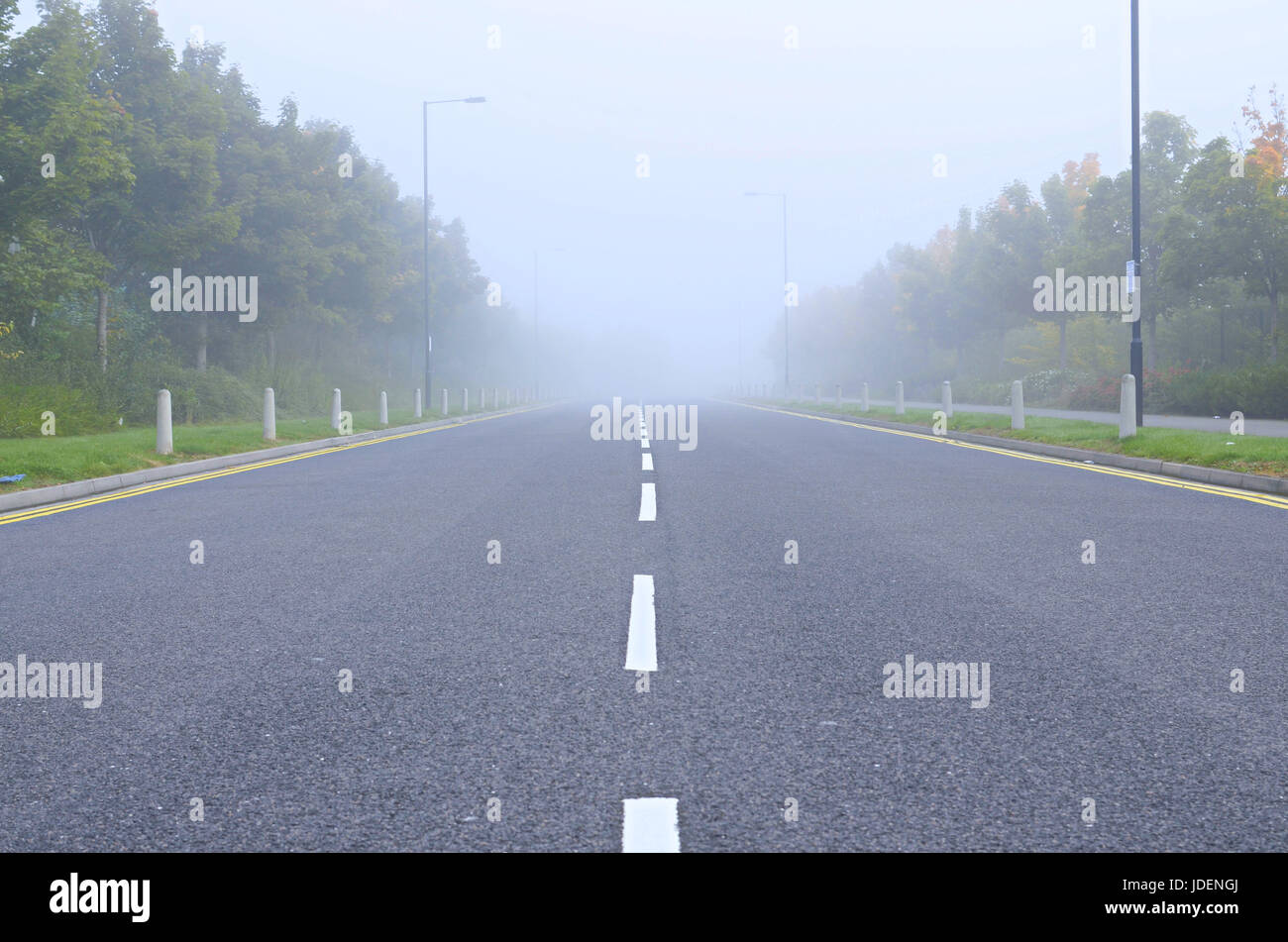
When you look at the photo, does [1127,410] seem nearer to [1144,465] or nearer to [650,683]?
[1144,465]

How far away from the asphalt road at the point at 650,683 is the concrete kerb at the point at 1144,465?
6.37ft

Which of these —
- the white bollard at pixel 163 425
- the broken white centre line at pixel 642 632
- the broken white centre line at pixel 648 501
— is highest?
the white bollard at pixel 163 425

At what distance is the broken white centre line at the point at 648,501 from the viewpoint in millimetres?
10023

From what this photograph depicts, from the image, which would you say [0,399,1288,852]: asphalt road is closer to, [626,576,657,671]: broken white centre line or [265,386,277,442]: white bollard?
[626,576,657,671]: broken white centre line

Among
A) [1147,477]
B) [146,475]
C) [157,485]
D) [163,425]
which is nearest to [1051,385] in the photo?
[1147,477]

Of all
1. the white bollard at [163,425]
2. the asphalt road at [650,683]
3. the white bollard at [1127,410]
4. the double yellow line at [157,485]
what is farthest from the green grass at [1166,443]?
the white bollard at [163,425]

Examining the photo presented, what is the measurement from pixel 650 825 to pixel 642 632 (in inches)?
92.2

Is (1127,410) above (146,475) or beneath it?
above

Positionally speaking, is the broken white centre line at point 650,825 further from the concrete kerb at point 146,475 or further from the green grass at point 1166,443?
the green grass at point 1166,443

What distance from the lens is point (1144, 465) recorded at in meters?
14.3

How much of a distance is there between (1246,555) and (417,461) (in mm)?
11920

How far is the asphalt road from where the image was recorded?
3.14 m

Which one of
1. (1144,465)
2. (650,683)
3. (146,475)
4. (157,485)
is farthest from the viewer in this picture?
(1144,465)
